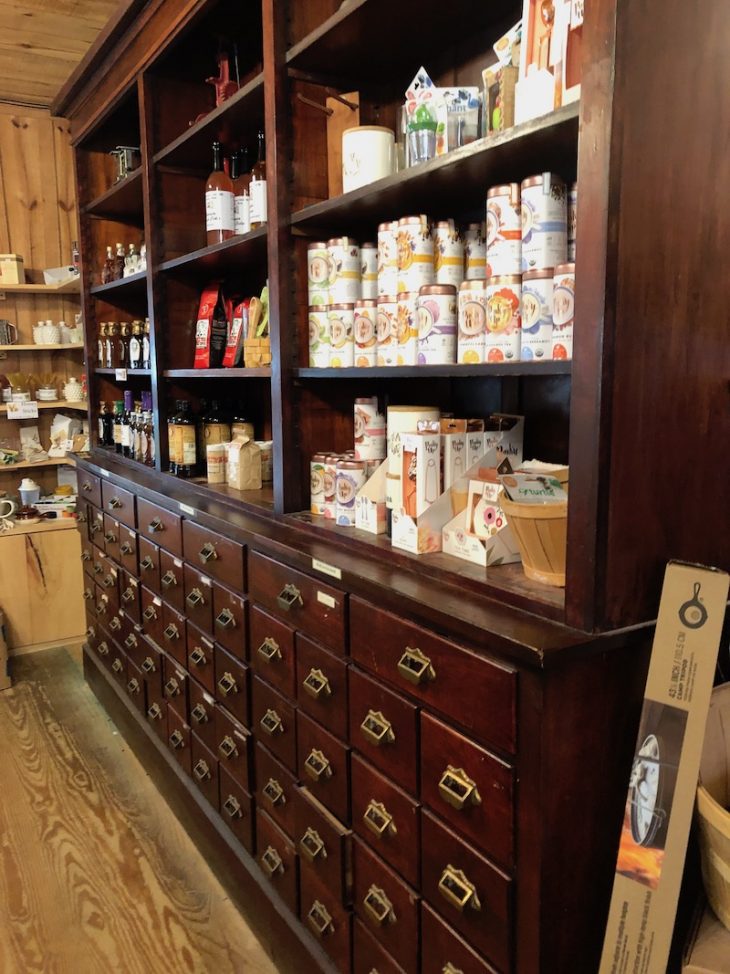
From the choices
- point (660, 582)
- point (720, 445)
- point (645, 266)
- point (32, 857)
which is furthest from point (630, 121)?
point (32, 857)

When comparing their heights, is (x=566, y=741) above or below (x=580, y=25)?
below

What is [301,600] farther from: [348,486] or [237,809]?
[237,809]

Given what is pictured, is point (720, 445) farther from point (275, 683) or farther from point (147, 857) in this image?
point (147, 857)

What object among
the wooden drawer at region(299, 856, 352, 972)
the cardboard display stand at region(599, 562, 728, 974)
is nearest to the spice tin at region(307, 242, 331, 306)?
the cardboard display stand at region(599, 562, 728, 974)

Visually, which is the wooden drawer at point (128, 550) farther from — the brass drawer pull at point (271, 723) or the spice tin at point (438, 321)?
the spice tin at point (438, 321)

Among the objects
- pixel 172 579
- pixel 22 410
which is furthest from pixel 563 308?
pixel 22 410

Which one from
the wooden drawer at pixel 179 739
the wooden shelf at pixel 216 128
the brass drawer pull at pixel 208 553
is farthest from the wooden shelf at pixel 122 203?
the wooden drawer at pixel 179 739

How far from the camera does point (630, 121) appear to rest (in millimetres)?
924

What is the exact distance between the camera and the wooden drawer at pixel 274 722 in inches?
63.3

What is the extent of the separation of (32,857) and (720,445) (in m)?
2.11

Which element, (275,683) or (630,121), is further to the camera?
(275,683)

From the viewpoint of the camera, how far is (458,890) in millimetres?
1118

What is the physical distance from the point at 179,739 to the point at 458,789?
140cm

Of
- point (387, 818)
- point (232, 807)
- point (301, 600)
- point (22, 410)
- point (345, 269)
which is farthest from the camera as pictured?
point (22, 410)
